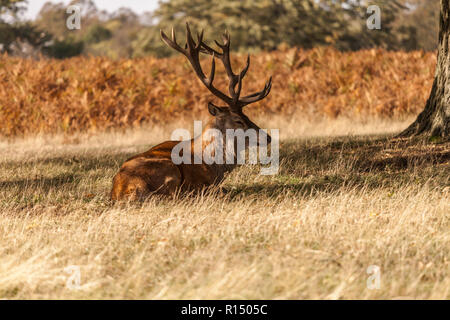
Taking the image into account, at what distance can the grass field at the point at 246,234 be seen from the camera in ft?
15.6

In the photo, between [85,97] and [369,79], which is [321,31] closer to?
[369,79]

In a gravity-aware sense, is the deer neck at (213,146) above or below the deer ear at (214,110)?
below

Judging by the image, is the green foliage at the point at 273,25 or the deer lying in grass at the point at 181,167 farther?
the green foliage at the point at 273,25

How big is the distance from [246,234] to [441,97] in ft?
20.0

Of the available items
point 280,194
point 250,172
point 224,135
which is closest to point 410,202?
point 280,194

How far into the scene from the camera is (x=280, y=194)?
810 cm

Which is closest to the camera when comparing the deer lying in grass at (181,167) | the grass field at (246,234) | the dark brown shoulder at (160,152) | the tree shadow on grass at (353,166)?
the grass field at (246,234)

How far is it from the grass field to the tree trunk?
55cm

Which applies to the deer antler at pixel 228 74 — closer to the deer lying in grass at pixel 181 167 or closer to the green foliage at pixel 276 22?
the deer lying in grass at pixel 181 167

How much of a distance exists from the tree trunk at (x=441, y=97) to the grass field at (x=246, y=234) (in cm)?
55

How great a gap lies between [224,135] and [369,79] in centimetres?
1124

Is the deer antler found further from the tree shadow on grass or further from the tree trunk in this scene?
the tree trunk

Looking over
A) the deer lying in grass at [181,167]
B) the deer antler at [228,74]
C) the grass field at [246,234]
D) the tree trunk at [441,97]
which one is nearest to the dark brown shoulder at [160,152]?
the deer lying in grass at [181,167]

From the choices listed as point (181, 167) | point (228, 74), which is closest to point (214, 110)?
point (228, 74)
